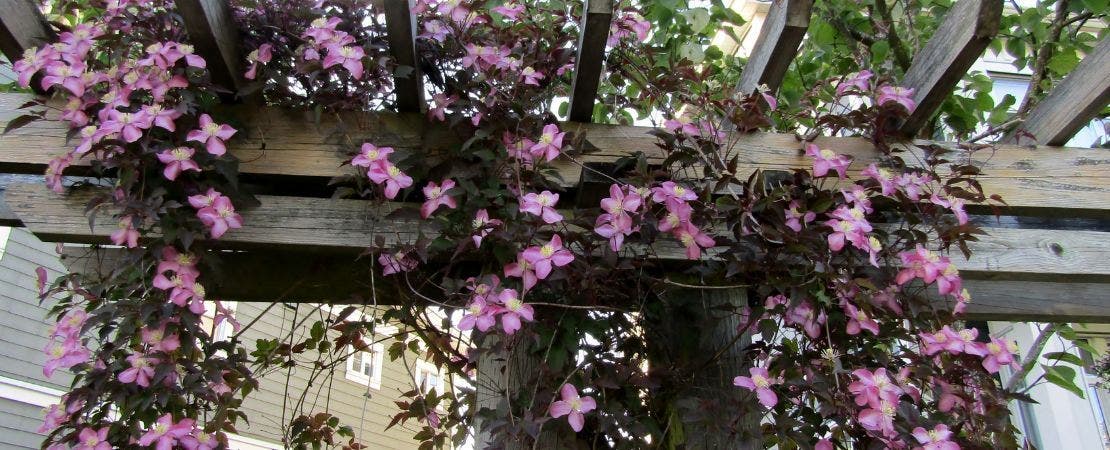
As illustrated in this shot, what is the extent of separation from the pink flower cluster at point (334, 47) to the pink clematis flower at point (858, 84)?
943 millimetres

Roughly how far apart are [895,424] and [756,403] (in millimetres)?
223

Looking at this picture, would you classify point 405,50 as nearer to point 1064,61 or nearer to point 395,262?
point 395,262

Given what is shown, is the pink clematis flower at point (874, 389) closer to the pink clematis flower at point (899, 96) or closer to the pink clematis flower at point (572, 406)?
the pink clematis flower at point (572, 406)

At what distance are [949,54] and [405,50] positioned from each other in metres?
0.97

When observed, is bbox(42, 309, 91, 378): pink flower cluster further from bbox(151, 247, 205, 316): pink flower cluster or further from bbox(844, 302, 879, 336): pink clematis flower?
bbox(844, 302, 879, 336): pink clematis flower

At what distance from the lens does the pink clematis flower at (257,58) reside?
154 centimetres

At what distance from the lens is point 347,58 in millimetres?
1490

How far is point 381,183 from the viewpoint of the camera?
156cm

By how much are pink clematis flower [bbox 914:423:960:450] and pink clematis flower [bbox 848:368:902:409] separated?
0.06 m

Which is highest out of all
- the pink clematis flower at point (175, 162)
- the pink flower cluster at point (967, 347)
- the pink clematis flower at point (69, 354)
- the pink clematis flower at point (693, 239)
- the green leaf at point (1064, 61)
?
the green leaf at point (1064, 61)

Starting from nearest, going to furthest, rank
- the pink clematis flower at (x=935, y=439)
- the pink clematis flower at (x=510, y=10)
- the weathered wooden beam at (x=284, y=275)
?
the pink clematis flower at (x=935, y=439) → the pink clematis flower at (x=510, y=10) → the weathered wooden beam at (x=284, y=275)

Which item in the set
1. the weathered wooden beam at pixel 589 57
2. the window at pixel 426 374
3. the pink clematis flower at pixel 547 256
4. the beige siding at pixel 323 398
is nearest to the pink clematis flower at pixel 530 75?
the weathered wooden beam at pixel 589 57

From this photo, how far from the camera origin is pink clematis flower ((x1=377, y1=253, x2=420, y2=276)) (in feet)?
5.04

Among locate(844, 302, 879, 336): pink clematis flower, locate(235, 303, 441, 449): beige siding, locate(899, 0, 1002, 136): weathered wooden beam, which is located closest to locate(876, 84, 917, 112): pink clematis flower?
locate(899, 0, 1002, 136): weathered wooden beam
